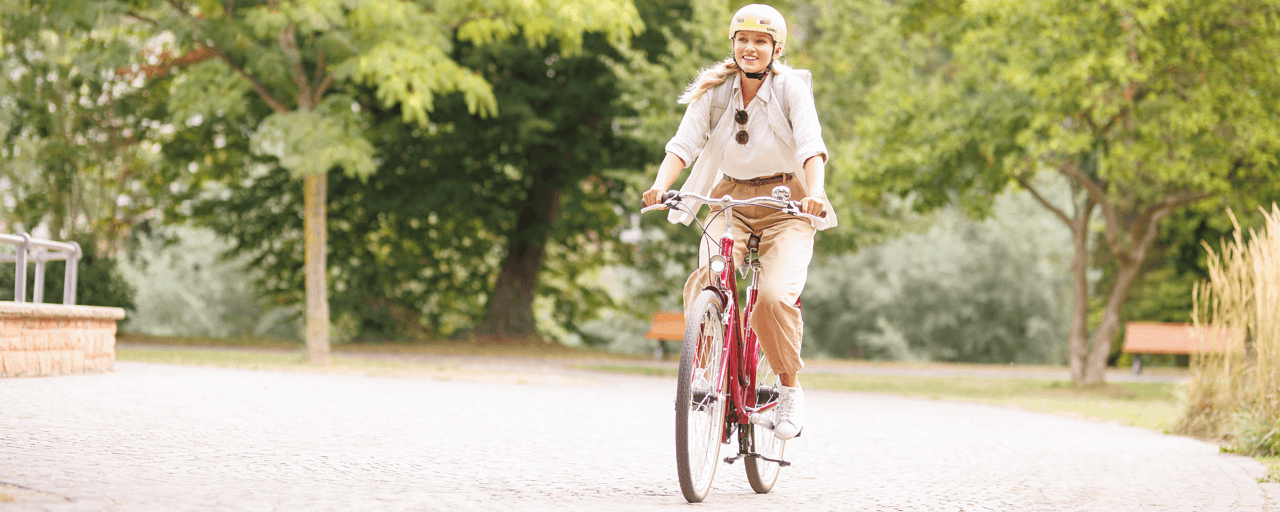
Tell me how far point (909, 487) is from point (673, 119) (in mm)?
13503

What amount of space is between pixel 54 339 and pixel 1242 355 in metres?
9.23

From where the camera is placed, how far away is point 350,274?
24.1 meters

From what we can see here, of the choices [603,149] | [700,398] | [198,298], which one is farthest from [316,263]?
[198,298]

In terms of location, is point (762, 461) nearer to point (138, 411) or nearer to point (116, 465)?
point (116, 465)

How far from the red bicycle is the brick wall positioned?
5.82 meters

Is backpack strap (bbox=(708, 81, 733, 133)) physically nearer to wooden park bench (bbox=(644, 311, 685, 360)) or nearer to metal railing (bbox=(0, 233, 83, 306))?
metal railing (bbox=(0, 233, 83, 306))

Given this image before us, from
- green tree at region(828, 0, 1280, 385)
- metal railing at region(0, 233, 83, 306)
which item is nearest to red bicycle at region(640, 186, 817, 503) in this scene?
metal railing at region(0, 233, 83, 306)

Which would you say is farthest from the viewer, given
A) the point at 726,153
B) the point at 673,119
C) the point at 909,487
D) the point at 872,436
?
the point at 673,119

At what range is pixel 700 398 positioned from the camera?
471 cm

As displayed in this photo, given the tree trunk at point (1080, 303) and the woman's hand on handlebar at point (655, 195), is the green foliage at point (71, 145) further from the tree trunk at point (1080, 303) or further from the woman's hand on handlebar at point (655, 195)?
the woman's hand on handlebar at point (655, 195)

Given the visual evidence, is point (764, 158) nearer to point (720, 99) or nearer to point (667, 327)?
point (720, 99)

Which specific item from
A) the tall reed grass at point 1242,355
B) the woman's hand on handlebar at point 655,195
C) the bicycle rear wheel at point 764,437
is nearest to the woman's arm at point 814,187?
the woman's hand on handlebar at point 655,195

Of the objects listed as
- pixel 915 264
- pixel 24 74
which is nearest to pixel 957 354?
pixel 915 264

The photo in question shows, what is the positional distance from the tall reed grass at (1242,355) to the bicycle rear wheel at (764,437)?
4.36m
